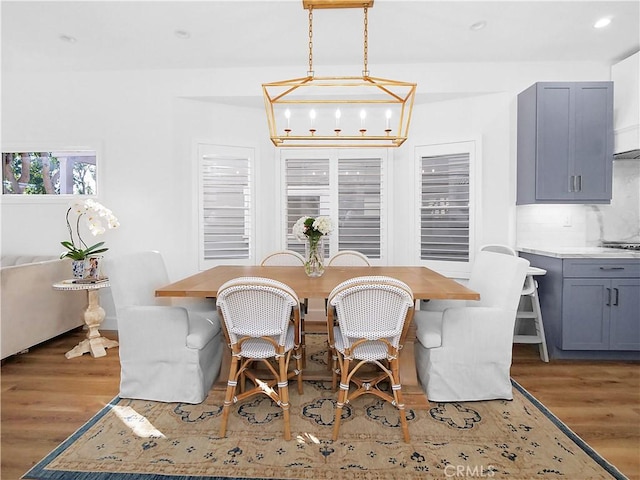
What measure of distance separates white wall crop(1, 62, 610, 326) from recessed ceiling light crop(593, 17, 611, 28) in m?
0.85

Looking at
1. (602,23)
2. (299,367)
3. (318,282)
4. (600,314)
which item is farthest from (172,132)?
(600,314)

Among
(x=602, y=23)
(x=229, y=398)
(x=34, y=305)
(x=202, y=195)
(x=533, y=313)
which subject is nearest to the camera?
(x=229, y=398)

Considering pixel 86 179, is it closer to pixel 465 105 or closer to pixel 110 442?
pixel 110 442

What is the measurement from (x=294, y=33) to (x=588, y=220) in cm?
353

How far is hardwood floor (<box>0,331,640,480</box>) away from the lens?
1951 millimetres

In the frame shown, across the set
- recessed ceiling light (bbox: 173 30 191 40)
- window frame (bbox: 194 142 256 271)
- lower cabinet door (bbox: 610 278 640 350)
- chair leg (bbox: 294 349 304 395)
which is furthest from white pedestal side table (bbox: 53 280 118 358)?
lower cabinet door (bbox: 610 278 640 350)

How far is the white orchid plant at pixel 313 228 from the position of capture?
2.61 m

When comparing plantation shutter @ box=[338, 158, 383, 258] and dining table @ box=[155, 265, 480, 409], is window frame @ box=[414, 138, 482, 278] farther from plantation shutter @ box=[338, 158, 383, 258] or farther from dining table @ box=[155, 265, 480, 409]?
dining table @ box=[155, 265, 480, 409]

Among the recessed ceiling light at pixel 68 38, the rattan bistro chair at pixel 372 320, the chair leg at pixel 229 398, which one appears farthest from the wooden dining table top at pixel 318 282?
the recessed ceiling light at pixel 68 38

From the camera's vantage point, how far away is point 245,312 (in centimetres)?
199

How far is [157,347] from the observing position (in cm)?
236

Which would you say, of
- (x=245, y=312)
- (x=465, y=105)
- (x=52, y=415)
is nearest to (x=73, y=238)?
(x=52, y=415)

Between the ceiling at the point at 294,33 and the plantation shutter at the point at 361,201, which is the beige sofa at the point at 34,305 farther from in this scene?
the plantation shutter at the point at 361,201

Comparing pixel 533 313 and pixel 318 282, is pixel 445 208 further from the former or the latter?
pixel 318 282
